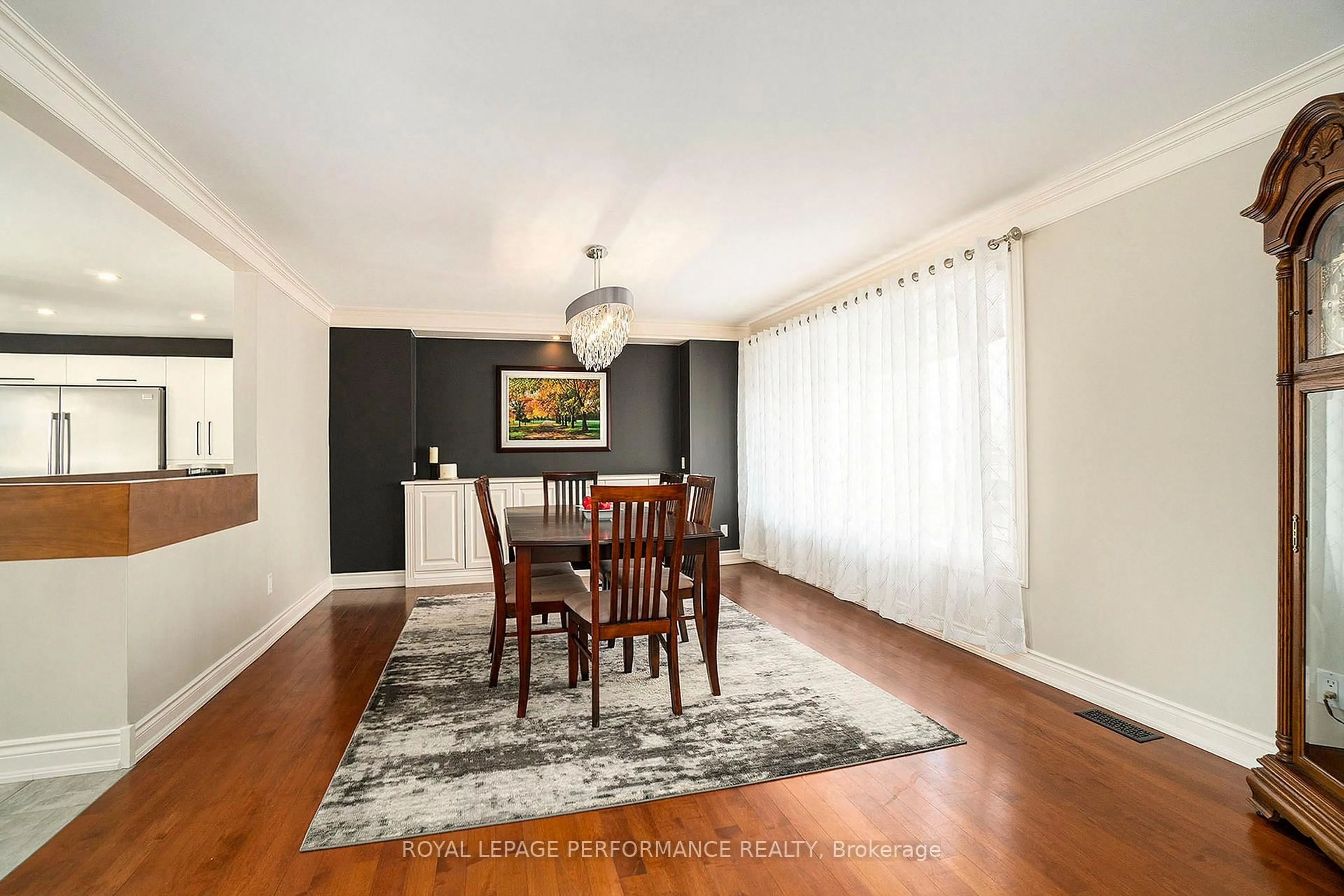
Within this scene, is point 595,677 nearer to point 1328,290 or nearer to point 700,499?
point 700,499

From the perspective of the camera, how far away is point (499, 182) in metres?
3.04

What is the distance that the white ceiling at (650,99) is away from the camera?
1.90 metres

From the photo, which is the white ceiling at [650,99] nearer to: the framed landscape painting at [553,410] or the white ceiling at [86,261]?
the white ceiling at [86,261]

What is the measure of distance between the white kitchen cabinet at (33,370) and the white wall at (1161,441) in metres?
8.18

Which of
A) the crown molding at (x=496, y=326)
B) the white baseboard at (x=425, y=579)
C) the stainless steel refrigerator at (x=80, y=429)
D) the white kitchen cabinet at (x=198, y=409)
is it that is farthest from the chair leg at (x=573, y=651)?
the stainless steel refrigerator at (x=80, y=429)

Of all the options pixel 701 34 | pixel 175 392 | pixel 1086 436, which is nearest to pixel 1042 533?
pixel 1086 436

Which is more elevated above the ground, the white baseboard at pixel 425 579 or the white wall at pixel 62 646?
the white wall at pixel 62 646

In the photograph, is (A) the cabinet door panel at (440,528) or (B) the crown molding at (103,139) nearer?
(B) the crown molding at (103,139)

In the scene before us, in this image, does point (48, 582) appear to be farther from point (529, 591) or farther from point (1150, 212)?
point (1150, 212)

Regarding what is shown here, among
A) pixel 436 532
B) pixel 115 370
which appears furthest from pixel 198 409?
pixel 436 532

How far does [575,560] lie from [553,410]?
12.3ft

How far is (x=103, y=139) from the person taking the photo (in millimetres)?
2365

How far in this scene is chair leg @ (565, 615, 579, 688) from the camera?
10.1 ft

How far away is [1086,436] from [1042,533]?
21.9 inches
